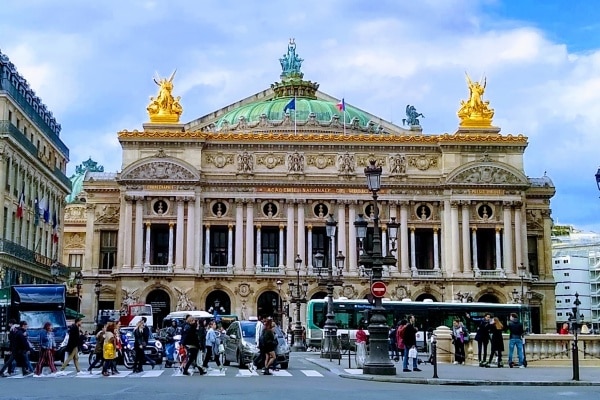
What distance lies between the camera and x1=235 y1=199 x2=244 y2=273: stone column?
79.5 meters

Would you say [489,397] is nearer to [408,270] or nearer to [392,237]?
[392,237]

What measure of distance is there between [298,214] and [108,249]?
19.0 meters

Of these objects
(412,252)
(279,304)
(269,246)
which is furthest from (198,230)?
(412,252)

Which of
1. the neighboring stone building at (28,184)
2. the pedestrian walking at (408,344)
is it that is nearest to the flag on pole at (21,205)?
the neighboring stone building at (28,184)

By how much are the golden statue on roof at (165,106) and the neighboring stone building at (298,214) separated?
26cm

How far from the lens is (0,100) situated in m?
57.5

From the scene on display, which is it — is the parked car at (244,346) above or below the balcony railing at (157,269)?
below

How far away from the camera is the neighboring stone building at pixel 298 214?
258 feet

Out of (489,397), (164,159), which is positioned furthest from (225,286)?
(489,397)

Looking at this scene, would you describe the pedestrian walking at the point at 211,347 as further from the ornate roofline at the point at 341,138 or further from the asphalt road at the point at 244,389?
the ornate roofline at the point at 341,138

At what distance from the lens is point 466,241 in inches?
3130

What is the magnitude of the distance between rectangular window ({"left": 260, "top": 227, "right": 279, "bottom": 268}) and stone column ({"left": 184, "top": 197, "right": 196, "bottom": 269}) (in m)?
6.61

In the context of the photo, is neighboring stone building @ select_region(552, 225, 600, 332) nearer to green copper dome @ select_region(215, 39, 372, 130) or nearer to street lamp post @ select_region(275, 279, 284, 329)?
green copper dome @ select_region(215, 39, 372, 130)

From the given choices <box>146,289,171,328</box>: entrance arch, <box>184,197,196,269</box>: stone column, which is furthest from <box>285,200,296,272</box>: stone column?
<box>146,289,171,328</box>: entrance arch
